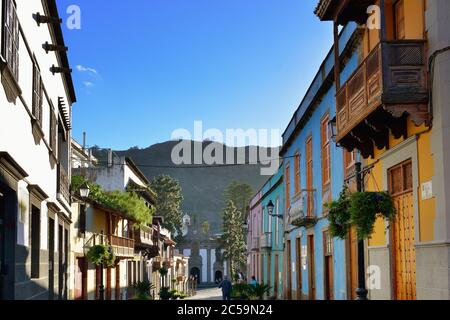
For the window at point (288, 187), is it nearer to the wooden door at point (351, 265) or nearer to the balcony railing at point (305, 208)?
the balcony railing at point (305, 208)

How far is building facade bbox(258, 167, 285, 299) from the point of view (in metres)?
28.3

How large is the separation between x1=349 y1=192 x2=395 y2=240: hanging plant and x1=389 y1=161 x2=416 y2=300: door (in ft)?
1.99

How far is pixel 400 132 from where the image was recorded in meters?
10.0

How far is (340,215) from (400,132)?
1679mm

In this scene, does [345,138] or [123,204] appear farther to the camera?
[123,204]

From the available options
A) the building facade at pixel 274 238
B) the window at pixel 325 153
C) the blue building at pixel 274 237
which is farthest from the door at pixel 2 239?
the building facade at pixel 274 238

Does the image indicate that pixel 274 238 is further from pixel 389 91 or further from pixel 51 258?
pixel 389 91

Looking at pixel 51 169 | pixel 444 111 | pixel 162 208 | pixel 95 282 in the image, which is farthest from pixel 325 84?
pixel 162 208

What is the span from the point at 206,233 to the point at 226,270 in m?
6.74

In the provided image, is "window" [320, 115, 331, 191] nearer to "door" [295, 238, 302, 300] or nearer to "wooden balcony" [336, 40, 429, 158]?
"door" [295, 238, 302, 300]

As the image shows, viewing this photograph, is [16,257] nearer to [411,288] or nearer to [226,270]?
[411,288]

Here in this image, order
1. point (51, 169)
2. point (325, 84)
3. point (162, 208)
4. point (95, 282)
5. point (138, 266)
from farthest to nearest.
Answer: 1. point (162, 208)
2. point (138, 266)
3. point (95, 282)
4. point (325, 84)
5. point (51, 169)

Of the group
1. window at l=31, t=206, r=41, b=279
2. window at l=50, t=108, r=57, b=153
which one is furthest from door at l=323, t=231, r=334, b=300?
window at l=31, t=206, r=41, b=279

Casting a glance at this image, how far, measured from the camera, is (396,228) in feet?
35.1
